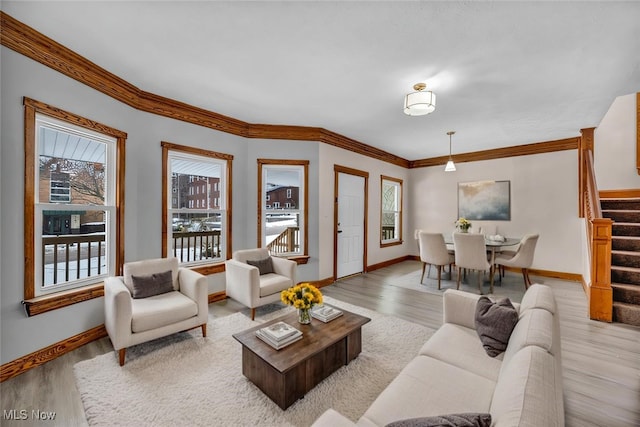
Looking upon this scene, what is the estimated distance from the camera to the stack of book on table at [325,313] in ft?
7.74

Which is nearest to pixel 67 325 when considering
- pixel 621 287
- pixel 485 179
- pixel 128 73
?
pixel 128 73

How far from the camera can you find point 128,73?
274 cm

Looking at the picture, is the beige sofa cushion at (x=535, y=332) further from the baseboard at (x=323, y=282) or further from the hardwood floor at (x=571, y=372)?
the baseboard at (x=323, y=282)

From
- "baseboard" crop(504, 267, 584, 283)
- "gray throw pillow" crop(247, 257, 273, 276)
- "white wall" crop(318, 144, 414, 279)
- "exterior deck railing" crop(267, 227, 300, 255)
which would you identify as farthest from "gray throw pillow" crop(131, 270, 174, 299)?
"baseboard" crop(504, 267, 584, 283)

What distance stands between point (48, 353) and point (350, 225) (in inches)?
169

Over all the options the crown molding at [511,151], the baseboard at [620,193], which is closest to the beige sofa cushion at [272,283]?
the crown molding at [511,151]

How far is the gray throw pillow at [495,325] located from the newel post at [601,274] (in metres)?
2.41

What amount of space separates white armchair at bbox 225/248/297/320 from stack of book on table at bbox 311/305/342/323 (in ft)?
3.21

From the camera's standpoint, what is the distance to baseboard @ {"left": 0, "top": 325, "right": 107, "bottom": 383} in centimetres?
206

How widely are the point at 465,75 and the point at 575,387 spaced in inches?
112

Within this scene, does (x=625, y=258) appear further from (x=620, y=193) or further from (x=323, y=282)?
(x=323, y=282)

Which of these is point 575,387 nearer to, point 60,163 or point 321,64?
point 321,64

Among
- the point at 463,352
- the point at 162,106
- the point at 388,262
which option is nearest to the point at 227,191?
the point at 162,106

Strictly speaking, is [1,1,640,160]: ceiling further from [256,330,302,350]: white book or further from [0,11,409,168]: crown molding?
[256,330,302,350]: white book
